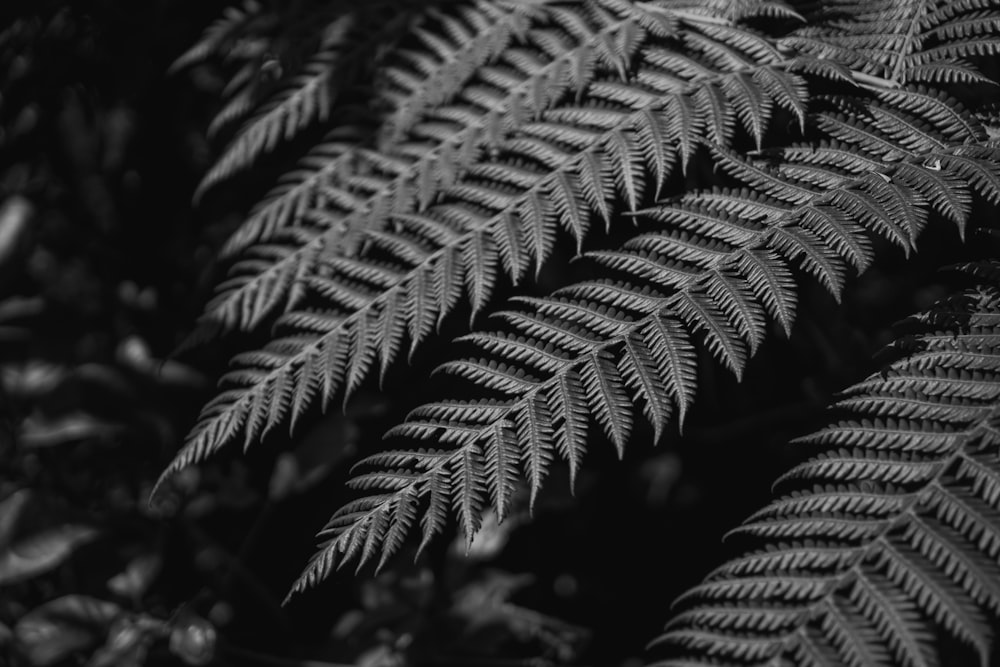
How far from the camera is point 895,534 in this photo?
931 mm

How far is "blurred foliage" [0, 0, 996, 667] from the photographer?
1.75 metres

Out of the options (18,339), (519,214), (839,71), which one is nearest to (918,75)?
(839,71)

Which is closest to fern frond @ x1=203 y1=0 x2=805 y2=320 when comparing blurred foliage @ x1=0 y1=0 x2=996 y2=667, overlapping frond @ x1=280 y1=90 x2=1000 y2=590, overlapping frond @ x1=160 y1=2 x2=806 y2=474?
overlapping frond @ x1=160 y1=2 x2=806 y2=474

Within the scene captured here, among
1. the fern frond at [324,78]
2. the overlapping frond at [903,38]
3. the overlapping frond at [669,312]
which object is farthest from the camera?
the fern frond at [324,78]

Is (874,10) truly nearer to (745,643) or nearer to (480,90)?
(480,90)

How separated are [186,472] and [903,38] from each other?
177cm

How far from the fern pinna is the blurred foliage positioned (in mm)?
386

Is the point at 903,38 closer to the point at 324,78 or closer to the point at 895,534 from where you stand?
the point at 895,534

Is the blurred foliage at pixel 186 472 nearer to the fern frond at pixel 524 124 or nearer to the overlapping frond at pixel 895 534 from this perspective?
the fern frond at pixel 524 124

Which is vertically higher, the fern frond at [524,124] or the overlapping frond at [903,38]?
the overlapping frond at [903,38]

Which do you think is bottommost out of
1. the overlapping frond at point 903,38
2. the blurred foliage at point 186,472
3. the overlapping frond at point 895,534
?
the blurred foliage at point 186,472

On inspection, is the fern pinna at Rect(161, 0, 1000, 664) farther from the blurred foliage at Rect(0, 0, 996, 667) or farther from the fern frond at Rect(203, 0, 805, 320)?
the blurred foliage at Rect(0, 0, 996, 667)

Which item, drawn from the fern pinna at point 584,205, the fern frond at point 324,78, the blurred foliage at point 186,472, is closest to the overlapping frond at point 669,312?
the fern pinna at point 584,205

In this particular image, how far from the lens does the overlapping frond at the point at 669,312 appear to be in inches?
40.0
